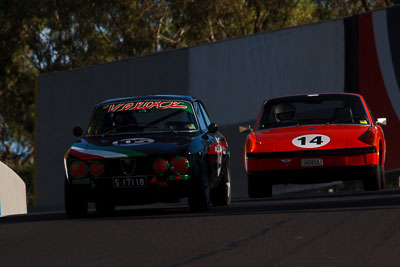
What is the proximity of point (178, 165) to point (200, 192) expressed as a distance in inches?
17.9

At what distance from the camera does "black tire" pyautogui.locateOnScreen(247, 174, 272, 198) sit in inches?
565

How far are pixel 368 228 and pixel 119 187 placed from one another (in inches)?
135

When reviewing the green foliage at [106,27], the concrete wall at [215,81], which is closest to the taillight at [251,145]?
the concrete wall at [215,81]

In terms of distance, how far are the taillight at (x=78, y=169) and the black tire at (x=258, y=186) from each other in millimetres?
3501

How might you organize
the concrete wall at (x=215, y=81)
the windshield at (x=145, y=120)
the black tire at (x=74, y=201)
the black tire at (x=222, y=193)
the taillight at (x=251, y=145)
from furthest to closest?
the concrete wall at (x=215, y=81), the taillight at (x=251, y=145), the black tire at (x=222, y=193), the windshield at (x=145, y=120), the black tire at (x=74, y=201)

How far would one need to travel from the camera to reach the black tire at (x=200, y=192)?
11.6 meters

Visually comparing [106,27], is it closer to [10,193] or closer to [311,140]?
[10,193]

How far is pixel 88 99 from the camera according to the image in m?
30.2

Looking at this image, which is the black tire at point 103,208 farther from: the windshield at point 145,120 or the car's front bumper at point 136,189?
the car's front bumper at point 136,189

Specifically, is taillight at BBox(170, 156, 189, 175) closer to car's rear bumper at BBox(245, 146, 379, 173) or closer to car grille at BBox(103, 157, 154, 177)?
car grille at BBox(103, 157, 154, 177)

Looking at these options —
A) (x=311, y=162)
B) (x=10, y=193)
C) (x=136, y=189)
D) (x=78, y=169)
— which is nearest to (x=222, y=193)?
(x=311, y=162)

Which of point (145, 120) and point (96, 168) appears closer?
point (96, 168)

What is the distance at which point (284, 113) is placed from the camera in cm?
1518

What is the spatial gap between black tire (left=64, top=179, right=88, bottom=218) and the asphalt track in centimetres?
17
